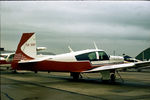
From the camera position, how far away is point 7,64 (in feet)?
78.0

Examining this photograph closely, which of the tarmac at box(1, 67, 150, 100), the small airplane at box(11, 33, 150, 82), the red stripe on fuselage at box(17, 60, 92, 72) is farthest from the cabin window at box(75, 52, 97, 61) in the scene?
the tarmac at box(1, 67, 150, 100)

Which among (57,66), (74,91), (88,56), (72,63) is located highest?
(88,56)

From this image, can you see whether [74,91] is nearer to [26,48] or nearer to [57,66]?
[57,66]

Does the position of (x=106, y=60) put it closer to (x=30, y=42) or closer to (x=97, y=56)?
(x=97, y=56)

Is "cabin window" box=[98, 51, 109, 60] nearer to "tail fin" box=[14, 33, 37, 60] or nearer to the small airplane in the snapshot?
the small airplane

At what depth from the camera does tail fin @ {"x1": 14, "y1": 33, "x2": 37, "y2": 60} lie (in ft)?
44.5

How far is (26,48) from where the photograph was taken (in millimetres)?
14070

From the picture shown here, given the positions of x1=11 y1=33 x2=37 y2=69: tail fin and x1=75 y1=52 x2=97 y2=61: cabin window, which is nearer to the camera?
x1=75 y1=52 x2=97 y2=61: cabin window

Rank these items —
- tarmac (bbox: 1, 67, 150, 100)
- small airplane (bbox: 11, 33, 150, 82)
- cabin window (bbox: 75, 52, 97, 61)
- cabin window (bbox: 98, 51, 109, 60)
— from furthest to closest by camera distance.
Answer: cabin window (bbox: 98, 51, 109, 60)
cabin window (bbox: 75, 52, 97, 61)
small airplane (bbox: 11, 33, 150, 82)
tarmac (bbox: 1, 67, 150, 100)

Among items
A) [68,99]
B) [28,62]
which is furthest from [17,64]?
[68,99]

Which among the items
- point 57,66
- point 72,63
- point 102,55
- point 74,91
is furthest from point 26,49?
point 74,91

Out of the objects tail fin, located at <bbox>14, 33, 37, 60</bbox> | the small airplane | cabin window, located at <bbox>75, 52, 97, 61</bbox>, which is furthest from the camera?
tail fin, located at <bbox>14, 33, 37, 60</bbox>

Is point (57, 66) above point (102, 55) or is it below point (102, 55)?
below

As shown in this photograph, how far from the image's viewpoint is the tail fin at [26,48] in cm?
1357
